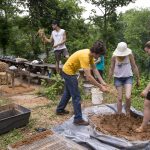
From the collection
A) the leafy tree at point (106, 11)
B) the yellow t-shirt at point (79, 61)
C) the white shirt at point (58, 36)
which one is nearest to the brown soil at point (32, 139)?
the yellow t-shirt at point (79, 61)

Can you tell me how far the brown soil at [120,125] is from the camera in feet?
14.9

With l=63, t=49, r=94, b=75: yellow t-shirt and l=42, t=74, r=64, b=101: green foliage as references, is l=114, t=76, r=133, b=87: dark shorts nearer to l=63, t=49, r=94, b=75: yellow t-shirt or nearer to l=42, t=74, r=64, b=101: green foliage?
l=63, t=49, r=94, b=75: yellow t-shirt

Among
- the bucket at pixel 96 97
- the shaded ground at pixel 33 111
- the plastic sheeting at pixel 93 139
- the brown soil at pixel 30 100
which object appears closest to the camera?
the plastic sheeting at pixel 93 139

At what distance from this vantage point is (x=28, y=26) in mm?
13219

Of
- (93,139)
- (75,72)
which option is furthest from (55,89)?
(93,139)

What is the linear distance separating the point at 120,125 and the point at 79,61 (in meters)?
1.29

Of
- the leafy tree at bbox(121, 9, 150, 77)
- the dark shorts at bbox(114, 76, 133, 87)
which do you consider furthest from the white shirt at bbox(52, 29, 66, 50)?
the leafy tree at bbox(121, 9, 150, 77)

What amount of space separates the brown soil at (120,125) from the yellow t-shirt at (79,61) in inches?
37.4

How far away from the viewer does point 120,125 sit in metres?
5.07

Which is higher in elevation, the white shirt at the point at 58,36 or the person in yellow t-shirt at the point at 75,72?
the white shirt at the point at 58,36

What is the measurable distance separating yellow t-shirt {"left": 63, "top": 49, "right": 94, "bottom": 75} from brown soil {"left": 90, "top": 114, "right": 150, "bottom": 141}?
0.95 m

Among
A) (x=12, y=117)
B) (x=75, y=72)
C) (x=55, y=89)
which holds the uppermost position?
(x=75, y=72)

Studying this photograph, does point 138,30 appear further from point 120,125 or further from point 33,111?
point 120,125

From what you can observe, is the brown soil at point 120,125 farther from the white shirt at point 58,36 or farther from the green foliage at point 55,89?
the white shirt at point 58,36
